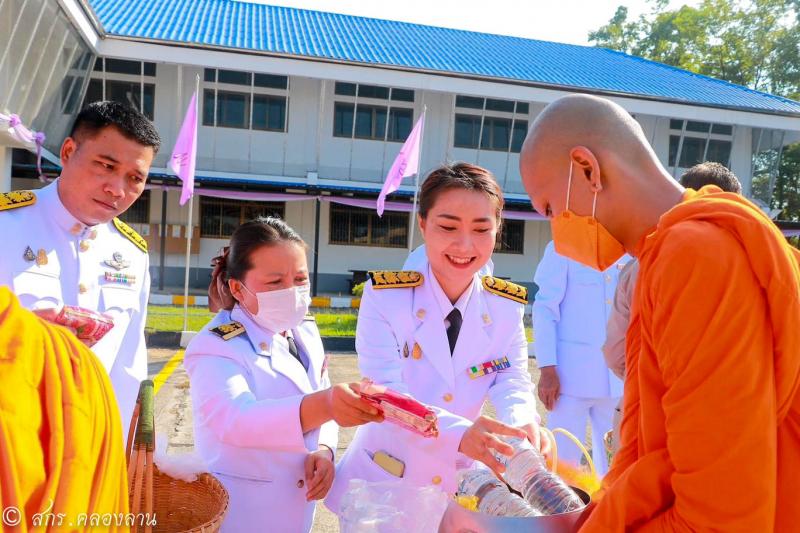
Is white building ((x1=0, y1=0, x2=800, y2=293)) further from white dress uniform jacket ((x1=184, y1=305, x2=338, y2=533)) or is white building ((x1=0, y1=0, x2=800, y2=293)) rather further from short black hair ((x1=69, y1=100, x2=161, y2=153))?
white dress uniform jacket ((x1=184, y1=305, x2=338, y2=533))

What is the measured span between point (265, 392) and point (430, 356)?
599 mm

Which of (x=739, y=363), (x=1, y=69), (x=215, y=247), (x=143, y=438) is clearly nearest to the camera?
(x=739, y=363)

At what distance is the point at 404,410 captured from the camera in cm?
150

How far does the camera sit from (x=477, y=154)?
697 inches

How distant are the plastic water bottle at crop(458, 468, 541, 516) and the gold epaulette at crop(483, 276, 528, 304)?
1.04 m

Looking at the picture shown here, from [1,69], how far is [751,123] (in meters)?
18.1

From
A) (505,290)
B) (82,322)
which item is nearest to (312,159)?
(505,290)

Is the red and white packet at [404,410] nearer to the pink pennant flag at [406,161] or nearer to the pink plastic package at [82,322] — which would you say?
the pink plastic package at [82,322]

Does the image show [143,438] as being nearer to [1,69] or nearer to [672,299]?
[672,299]

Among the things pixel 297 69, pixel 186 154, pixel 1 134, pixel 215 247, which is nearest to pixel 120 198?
pixel 186 154

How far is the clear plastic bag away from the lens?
56.5 inches

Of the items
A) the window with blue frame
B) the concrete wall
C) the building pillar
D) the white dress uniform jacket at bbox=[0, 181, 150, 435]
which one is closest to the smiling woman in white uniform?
the white dress uniform jacket at bbox=[0, 181, 150, 435]
